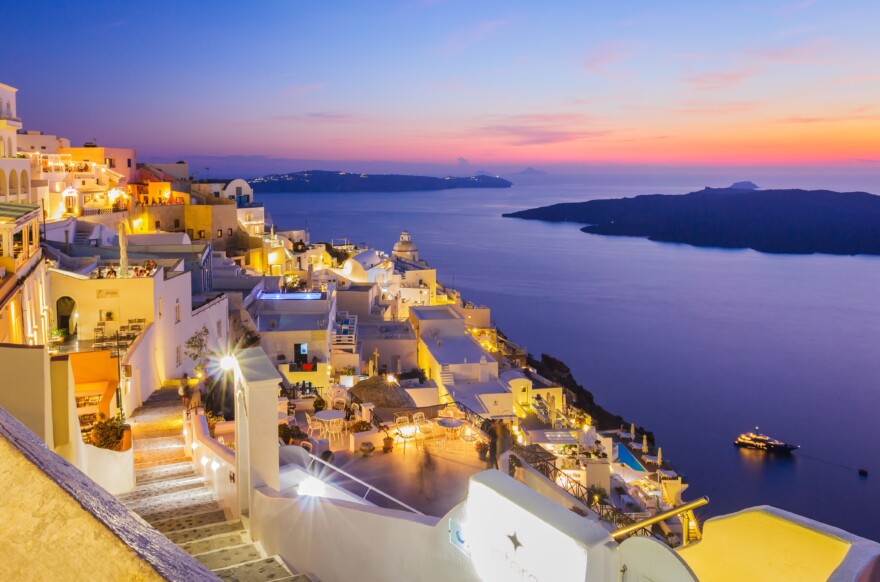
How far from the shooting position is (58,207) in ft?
73.6

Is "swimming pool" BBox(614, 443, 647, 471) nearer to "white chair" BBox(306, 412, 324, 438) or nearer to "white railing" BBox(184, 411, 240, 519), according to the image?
"white chair" BBox(306, 412, 324, 438)

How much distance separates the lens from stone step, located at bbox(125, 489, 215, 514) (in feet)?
19.6

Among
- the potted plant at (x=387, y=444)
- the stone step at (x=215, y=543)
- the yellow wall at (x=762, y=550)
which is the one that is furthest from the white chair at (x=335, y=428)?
the yellow wall at (x=762, y=550)

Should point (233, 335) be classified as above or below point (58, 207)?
below

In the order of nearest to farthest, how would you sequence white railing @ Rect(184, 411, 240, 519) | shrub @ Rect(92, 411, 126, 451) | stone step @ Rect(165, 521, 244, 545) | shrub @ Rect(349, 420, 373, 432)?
1. stone step @ Rect(165, 521, 244, 545)
2. white railing @ Rect(184, 411, 240, 519)
3. shrub @ Rect(92, 411, 126, 451)
4. shrub @ Rect(349, 420, 373, 432)

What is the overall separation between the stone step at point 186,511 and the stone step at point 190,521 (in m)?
0.08

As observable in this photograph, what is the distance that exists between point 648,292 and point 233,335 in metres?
47.5

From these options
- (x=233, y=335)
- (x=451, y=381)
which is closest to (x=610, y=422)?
(x=451, y=381)

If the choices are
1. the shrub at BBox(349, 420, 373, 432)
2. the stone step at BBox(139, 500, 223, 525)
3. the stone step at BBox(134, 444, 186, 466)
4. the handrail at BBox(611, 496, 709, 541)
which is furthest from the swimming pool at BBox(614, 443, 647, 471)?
the handrail at BBox(611, 496, 709, 541)

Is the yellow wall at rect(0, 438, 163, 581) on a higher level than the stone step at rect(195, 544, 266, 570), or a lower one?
higher

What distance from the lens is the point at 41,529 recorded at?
1522 mm

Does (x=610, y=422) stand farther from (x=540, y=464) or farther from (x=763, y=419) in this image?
(x=540, y=464)

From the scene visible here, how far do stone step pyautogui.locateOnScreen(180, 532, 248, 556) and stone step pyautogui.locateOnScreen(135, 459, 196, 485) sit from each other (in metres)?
1.93

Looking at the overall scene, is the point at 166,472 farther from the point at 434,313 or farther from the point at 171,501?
the point at 434,313
